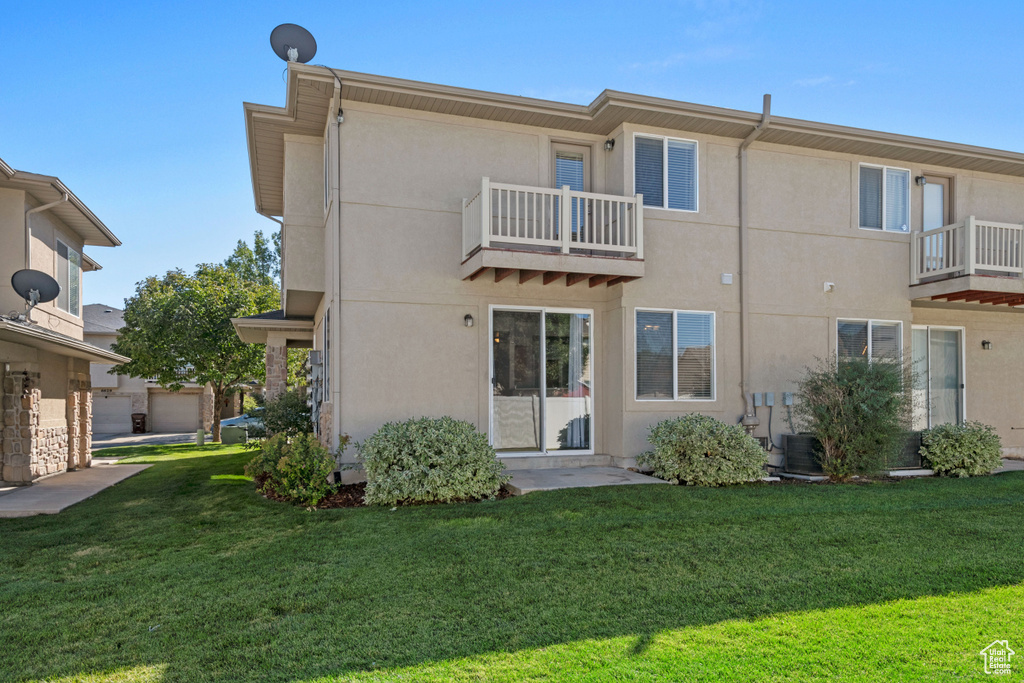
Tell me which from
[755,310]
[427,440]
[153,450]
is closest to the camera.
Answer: [427,440]

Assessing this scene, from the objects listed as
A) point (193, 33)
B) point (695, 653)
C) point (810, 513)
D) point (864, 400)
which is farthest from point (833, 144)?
point (193, 33)

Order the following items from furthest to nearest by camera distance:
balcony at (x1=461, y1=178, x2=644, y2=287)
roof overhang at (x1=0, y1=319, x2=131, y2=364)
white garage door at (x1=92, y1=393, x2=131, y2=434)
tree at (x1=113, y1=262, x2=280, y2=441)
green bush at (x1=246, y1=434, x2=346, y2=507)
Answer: white garage door at (x1=92, y1=393, x2=131, y2=434), tree at (x1=113, y1=262, x2=280, y2=441), roof overhang at (x1=0, y1=319, x2=131, y2=364), balcony at (x1=461, y1=178, x2=644, y2=287), green bush at (x1=246, y1=434, x2=346, y2=507)

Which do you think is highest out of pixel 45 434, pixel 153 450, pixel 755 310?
pixel 755 310

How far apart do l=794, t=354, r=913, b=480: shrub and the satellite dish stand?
8805 millimetres

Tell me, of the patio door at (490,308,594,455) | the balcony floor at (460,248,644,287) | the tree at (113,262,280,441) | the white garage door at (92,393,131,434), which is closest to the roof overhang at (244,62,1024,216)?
the balcony floor at (460,248,644,287)

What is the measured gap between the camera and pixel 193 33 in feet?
35.9

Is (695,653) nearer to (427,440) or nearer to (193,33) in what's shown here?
(427,440)

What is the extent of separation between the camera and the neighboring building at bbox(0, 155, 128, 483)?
11.0 meters

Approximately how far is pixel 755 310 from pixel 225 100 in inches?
411

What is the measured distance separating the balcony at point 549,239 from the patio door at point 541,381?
0.66 metres

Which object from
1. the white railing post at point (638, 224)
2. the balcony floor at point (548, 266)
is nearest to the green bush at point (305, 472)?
the balcony floor at point (548, 266)

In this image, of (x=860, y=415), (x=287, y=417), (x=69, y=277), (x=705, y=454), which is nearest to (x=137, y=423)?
(x=69, y=277)

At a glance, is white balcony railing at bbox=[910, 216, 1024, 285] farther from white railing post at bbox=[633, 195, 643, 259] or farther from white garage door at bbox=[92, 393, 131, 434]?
white garage door at bbox=[92, 393, 131, 434]

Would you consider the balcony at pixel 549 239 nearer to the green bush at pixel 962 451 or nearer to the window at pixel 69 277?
the green bush at pixel 962 451
